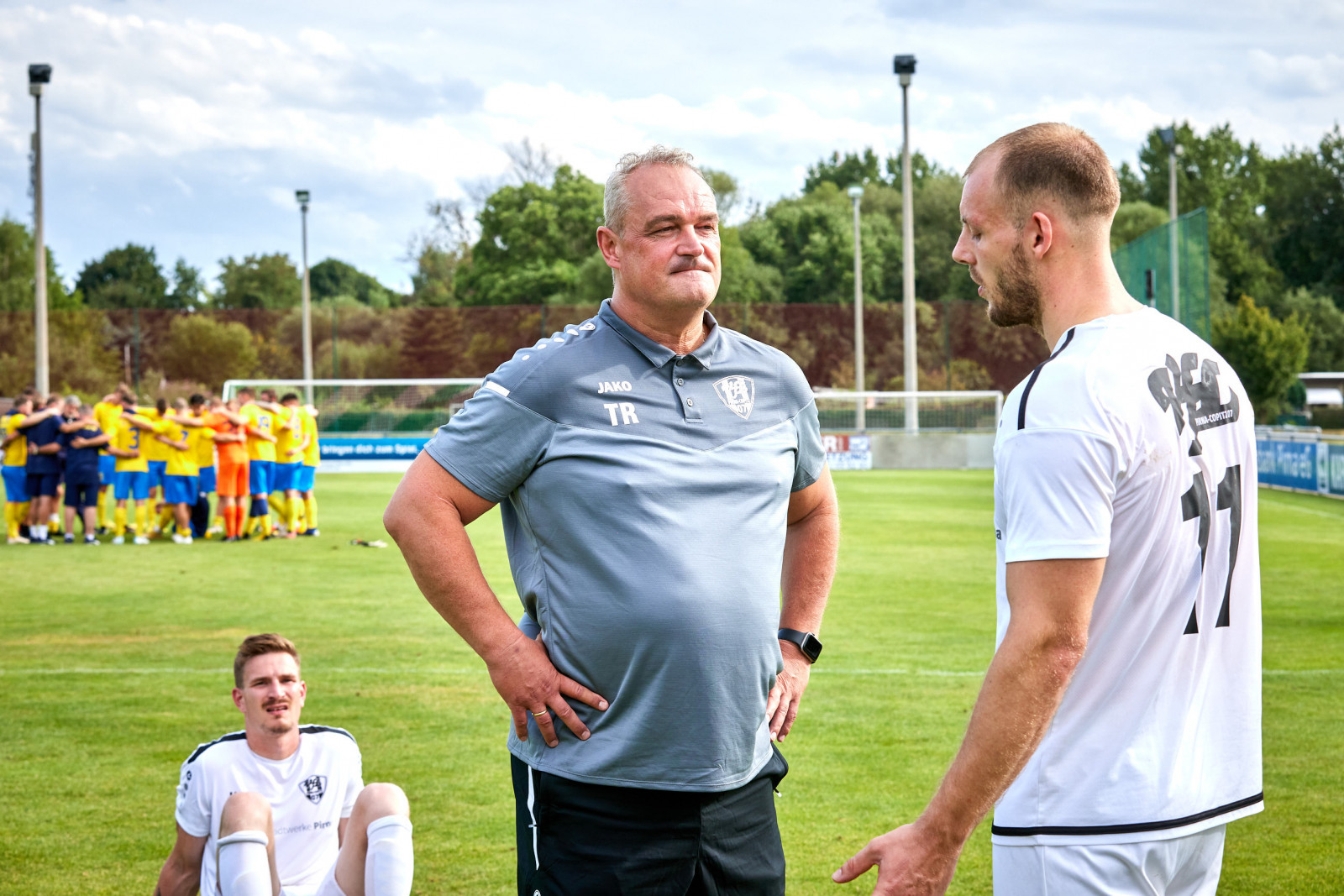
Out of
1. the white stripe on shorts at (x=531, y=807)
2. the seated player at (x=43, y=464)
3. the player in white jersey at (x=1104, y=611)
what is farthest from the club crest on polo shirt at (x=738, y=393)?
the seated player at (x=43, y=464)

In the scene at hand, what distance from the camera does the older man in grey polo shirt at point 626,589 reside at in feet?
8.92

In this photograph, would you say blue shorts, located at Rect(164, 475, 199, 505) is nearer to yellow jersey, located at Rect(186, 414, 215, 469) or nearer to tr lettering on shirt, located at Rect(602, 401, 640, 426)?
yellow jersey, located at Rect(186, 414, 215, 469)

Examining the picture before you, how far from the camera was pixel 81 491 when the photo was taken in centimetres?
1817

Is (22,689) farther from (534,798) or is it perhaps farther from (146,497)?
(146,497)

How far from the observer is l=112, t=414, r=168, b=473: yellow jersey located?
1797 cm

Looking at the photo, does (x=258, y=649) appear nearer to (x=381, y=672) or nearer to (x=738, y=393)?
(x=738, y=393)

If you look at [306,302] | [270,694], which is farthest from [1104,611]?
[306,302]

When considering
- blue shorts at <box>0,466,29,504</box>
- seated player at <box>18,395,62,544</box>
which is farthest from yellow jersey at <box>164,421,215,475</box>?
blue shorts at <box>0,466,29,504</box>

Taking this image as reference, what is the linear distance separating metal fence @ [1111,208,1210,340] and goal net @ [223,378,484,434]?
59.9ft

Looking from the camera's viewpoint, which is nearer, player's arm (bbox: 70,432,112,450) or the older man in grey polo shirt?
the older man in grey polo shirt

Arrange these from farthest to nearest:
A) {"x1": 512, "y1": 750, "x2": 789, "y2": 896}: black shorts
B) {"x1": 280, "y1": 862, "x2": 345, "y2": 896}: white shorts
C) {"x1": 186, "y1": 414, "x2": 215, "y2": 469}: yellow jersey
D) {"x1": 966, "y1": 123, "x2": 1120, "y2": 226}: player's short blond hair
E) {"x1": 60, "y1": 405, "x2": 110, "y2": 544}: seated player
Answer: {"x1": 186, "y1": 414, "x2": 215, "y2": 469}: yellow jersey, {"x1": 60, "y1": 405, "x2": 110, "y2": 544}: seated player, {"x1": 280, "y1": 862, "x2": 345, "y2": 896}: white shorts, {"x1": 512, "y1": 750, "x2": 789, "y2": 896}: black shorts, {"x1": 966, "y1": 123, "x2": 1120, "y2": 226}: player's short blond hair

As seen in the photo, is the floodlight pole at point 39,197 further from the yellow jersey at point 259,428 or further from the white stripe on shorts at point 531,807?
the white stripe on shorts at point 531,807

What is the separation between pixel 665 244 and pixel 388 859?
2094 millimetres

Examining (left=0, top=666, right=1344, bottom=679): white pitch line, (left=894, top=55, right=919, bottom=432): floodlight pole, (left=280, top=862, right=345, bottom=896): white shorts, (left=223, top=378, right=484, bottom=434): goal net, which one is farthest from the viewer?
(left=223, top=378, right=484, bottom=434): goal net
